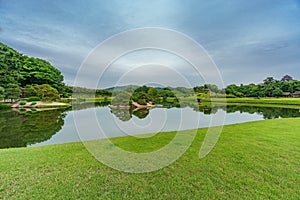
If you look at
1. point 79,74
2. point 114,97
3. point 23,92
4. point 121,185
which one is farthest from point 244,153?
point 23,92

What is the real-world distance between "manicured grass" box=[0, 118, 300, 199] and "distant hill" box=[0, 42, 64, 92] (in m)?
21.8

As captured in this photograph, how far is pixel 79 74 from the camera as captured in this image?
12.8 feet

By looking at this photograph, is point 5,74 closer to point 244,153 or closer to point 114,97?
point 114,97

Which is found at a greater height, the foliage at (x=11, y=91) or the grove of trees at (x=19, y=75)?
the grove of trees at (x=19, y=75)

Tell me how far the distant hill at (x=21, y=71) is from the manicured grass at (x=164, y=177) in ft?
71.7

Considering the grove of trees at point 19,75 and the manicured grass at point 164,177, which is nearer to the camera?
the manicured grass at point 164,177

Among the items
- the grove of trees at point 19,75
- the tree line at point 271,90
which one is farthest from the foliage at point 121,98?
the tree line at point 271,90

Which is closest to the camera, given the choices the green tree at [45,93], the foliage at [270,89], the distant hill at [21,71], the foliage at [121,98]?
the distant hill at [21,71]

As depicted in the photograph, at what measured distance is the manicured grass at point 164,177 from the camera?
233 cm

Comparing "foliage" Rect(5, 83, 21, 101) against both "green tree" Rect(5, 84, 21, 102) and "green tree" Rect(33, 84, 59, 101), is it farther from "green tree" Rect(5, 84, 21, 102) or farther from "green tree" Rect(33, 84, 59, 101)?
"green tree" Rect(33, 84, 59, 101)

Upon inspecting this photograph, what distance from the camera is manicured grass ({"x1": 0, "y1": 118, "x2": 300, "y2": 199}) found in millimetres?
2334

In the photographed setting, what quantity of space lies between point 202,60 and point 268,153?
2.74m

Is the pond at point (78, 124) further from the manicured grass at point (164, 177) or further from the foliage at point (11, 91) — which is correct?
the foliage at point (11, 91)

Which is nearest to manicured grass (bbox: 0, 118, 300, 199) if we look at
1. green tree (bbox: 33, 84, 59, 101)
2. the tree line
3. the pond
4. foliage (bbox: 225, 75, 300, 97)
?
the pond
